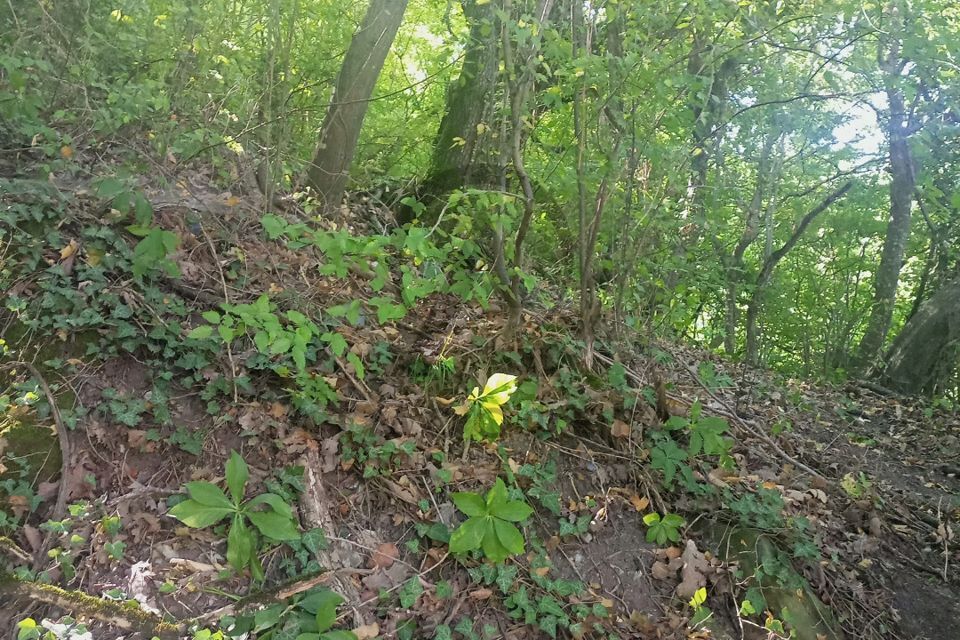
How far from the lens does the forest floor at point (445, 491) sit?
2.51 m

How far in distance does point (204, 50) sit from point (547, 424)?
3.63 metres

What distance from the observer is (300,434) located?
3078 mm

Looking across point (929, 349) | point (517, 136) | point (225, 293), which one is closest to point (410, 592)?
point (225, 293)

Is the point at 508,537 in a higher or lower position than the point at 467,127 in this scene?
lower

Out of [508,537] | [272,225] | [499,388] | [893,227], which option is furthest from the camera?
[893,227]

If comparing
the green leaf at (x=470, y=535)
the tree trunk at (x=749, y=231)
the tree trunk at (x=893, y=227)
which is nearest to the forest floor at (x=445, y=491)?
the green leaf at (x=470, y=535)

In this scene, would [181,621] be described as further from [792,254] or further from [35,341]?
[792,254]

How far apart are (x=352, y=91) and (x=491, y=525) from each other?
3.67 m

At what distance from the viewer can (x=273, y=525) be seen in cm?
219

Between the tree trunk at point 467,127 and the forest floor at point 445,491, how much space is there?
1.28 meters

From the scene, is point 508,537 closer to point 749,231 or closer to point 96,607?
point 96,607

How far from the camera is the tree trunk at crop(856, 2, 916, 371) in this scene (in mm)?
7656

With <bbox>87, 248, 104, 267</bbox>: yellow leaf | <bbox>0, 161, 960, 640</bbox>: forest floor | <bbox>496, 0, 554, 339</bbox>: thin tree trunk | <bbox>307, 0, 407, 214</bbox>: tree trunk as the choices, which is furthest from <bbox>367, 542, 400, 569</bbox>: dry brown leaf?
<bbox>307, 0, 407, 214</bbox>: tree trunk

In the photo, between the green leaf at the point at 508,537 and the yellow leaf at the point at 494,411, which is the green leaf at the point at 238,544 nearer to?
the green leaf at the point at 508,537
